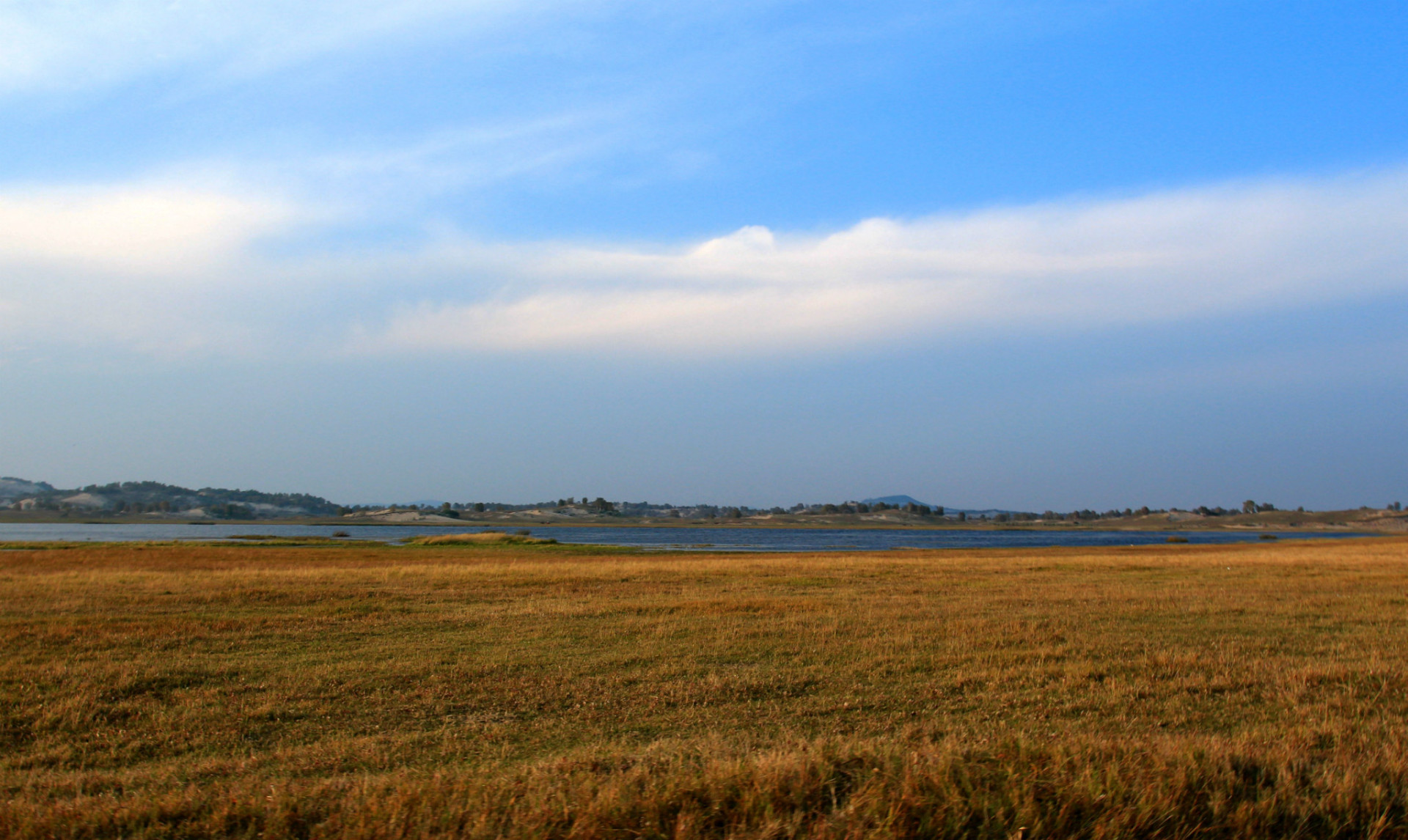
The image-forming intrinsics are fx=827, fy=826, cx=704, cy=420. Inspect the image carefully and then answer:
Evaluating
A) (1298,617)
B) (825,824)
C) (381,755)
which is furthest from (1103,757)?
(1298,617)

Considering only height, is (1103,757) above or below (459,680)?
above

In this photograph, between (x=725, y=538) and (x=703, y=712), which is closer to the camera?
(x=703, y=712)

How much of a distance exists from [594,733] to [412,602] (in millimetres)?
14018

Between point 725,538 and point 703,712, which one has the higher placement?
point 703,712

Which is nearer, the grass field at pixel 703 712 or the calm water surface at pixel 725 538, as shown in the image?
the grass field at pixel 703 712

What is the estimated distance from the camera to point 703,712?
995 cm

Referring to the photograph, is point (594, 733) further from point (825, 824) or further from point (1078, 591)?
point (1078, 591)

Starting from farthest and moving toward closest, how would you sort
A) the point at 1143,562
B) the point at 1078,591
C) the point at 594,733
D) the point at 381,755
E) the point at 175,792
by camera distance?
the point at 1143,562 → the point at 1078,591 → the point at 594,733 → the point at 381,755 → the point at 175,792

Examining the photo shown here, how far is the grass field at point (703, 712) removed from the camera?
5410 millimetres

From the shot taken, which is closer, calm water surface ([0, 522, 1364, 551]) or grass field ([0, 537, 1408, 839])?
grass field ([0, 537, 1408, 839])

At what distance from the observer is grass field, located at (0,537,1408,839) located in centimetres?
541

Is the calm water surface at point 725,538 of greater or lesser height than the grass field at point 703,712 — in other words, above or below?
below

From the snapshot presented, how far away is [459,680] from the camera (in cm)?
1176

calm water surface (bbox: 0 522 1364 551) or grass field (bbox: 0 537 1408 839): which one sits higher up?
grass field (bbox: 0 537 1408 839)
